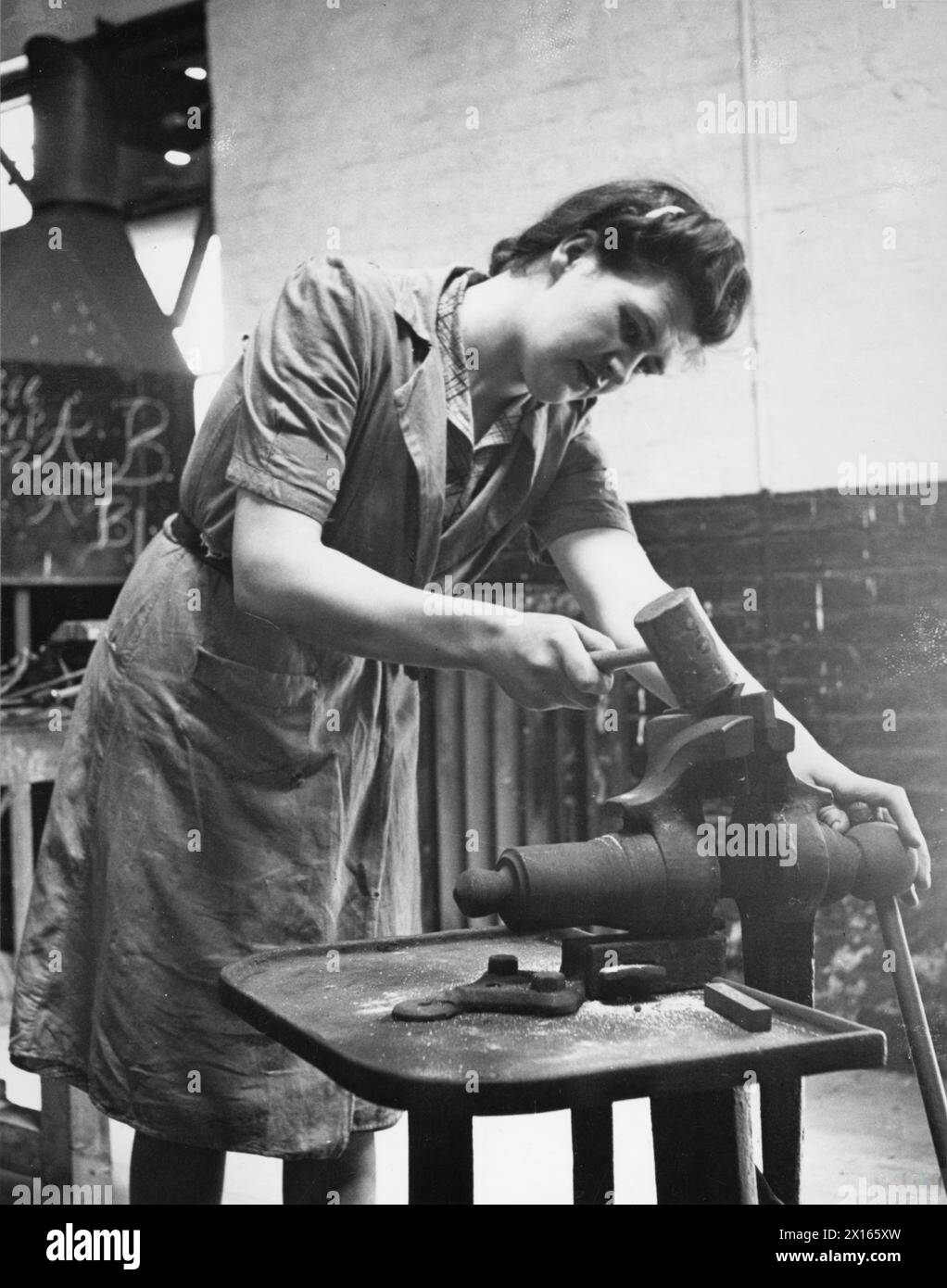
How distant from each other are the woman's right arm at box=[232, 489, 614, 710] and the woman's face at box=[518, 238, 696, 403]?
36 centimetres

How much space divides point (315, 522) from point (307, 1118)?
0.71 m

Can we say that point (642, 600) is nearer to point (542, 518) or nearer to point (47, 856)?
point (542, 518)

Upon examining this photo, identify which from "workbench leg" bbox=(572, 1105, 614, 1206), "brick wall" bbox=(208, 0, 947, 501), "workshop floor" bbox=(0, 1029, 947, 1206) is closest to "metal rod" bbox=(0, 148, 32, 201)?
"brick wall" bbox=(208, 0, 947, 501)

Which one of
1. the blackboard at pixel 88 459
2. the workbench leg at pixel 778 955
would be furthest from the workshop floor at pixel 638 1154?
the blackboard at pixel 88 459

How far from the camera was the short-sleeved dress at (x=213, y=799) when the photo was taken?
56.1 inches

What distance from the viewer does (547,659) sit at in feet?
3.77

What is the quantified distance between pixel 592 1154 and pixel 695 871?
1.34 ft

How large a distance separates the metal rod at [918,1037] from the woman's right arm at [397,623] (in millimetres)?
393

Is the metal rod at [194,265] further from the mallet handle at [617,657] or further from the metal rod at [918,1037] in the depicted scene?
the metal rod at [918,1037]

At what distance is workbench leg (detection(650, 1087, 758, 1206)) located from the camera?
1026 millimetres

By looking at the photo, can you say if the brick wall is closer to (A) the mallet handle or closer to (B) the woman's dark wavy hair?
(B) the woman's dark wavy hair

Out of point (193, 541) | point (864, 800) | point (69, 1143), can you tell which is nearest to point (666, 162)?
point (193, 541)

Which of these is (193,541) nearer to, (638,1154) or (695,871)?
(695,871)

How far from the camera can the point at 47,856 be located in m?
1.54
